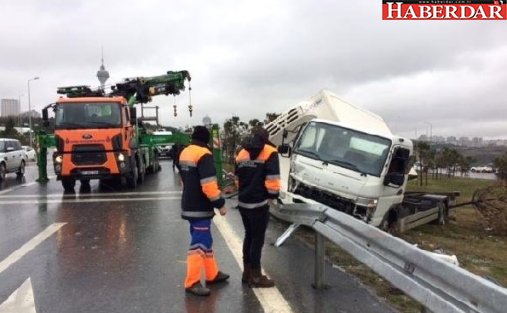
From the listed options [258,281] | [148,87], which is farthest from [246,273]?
[148,87]

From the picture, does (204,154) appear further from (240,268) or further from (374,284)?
(374,284)

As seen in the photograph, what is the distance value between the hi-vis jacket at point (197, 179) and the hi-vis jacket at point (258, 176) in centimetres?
36

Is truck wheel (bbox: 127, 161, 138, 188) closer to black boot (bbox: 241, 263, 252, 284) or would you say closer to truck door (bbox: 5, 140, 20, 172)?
truck door (bbox: 5, 140, 20, 172)

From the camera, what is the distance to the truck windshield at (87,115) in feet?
53.4

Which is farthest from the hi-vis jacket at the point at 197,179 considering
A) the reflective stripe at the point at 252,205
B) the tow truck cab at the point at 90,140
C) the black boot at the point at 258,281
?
the tow truck cab at the point at 90,140

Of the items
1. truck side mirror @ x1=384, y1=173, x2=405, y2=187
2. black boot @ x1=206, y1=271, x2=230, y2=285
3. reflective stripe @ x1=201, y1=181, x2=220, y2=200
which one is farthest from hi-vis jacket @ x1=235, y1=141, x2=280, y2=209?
truck side mirror @ x1=384, y1=173, x2=405, y2=187

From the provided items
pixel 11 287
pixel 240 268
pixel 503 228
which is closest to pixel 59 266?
pixel 11 287

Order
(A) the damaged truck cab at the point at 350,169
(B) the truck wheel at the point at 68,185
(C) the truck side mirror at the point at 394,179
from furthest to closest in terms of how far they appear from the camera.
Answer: (B) the truck wheel at the point at 68,185 → (C) the truck side mirror at the point at 394,179 → (A) the damaged truck cab at the point at 350,169

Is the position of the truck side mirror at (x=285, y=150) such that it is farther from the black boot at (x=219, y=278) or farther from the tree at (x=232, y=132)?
the tree at (x=232, y=132)

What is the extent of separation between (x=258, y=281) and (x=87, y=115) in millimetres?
11851

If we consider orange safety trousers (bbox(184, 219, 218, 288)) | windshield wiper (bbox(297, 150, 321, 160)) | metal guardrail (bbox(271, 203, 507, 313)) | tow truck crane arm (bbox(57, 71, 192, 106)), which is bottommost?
orange safety trousers (bbox(184, 219, 218, 288))

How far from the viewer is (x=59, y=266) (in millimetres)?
7145

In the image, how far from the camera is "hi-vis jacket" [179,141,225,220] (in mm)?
5836

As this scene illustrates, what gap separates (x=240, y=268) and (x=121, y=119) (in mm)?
10739
